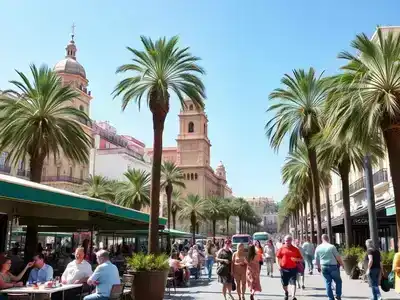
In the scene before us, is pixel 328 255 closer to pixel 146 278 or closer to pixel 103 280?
pixel 146 278

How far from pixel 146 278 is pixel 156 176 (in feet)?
14.1

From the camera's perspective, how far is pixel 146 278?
41.5ft

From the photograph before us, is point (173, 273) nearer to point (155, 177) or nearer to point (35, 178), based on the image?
point (155, 177)

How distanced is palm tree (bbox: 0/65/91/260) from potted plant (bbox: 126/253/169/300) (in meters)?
7.52

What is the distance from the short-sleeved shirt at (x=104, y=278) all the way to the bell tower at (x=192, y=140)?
11214 centimetres

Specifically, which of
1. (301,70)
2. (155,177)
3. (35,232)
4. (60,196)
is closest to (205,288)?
(155,177)

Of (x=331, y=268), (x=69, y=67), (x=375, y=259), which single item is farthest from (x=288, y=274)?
(x=69, y=67)

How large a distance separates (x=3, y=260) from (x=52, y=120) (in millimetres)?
10066

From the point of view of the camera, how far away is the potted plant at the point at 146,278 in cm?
1263

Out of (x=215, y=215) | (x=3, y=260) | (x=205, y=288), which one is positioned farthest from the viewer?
(x=215, y=215)

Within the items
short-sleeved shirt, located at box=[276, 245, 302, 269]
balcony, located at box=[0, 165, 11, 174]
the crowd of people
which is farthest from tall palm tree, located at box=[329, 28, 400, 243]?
balcony, located at box=[0, 165, 11, 174]

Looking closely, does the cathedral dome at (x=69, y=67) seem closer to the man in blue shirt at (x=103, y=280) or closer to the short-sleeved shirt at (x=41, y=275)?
the short-sleeved shirt at (x=41, y=275)

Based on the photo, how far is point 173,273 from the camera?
17.8 m

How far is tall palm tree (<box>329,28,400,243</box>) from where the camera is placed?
1244 cm
